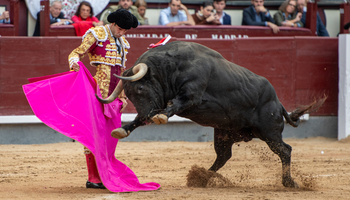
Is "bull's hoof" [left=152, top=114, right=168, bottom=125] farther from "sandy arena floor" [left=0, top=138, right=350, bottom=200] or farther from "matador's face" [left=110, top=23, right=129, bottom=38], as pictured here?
"matador's face" [left=110, top=23, right=129, bottom=38]

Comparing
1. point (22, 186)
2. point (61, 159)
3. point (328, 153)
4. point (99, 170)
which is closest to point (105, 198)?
point (99, 170)

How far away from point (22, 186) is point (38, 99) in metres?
0.82

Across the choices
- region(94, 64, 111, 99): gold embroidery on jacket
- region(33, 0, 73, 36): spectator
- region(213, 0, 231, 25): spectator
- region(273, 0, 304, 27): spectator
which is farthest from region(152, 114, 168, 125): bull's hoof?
region(273, 0, 304, 27): spectator

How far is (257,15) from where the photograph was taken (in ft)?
26.4

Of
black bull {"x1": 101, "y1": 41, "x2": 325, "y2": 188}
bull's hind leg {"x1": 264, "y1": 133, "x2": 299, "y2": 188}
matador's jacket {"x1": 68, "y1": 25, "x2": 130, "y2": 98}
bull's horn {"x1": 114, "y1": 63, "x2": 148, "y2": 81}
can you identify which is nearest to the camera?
bull's horn {"x1": 114, "y1": 63, "x2": 148, "y2": 81}

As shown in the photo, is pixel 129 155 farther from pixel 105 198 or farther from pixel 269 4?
pixel 269 4

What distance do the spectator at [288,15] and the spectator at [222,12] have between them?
0.89 metres

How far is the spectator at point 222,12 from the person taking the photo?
7781mm

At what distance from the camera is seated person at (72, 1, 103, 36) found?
7.02 meters

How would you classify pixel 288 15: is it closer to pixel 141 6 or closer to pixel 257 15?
pixel 257 15

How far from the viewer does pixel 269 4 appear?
8727 mm

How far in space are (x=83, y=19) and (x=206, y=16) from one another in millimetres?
2014

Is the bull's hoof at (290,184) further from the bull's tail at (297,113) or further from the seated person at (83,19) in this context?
the seated person at (83,19)

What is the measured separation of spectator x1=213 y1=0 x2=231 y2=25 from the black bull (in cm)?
387
